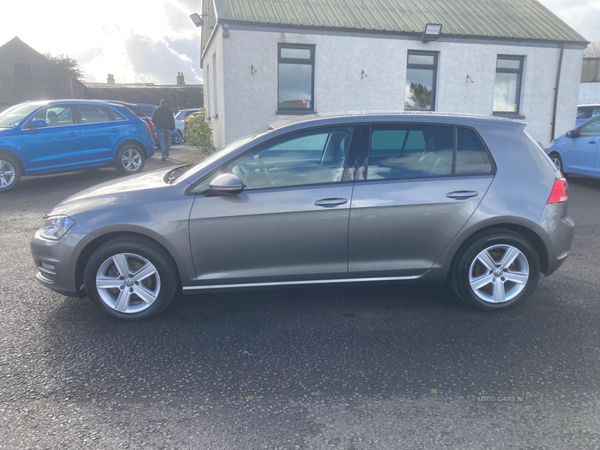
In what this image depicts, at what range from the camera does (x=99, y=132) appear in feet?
35.5

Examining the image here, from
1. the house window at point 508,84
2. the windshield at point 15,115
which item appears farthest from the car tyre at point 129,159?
the house window at point 508,84

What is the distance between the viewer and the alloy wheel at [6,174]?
9766 mm

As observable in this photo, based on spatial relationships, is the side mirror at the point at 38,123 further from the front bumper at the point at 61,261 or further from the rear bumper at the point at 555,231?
the rear bumper at the point at 555,231

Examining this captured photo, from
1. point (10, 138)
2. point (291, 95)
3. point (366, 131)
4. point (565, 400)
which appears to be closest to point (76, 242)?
point (366, 131)

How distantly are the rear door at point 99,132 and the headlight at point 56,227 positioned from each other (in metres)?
7.26

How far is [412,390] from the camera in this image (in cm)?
295

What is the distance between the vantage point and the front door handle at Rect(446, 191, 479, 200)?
12.8 ft

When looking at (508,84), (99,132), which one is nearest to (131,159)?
(99,132)

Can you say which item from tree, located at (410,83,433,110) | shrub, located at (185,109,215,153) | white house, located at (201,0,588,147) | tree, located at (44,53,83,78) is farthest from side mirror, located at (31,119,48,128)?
tree, located at (44,53,83,78)

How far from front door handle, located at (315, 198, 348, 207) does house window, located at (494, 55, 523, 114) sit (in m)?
13.2

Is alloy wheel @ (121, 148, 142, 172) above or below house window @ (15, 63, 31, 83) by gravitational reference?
below

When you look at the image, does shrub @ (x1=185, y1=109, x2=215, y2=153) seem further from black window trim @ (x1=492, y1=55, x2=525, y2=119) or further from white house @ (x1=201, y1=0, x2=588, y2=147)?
black window trim @ (x1=492, y1=55, x2=525, y2=119)

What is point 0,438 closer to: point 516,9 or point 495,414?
point 495,414

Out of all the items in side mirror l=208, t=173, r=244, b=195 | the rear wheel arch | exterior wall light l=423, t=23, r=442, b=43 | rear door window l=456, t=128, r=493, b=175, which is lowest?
the rear wheel arch
